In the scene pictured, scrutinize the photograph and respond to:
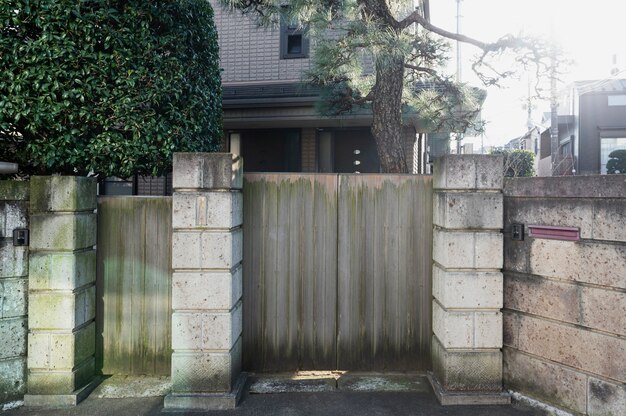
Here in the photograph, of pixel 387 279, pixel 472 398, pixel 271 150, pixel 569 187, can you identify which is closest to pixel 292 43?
pixel 271 150

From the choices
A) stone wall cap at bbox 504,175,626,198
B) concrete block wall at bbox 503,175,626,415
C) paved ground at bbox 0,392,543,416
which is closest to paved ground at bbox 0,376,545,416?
paved ground at bbox 0,392,543,416

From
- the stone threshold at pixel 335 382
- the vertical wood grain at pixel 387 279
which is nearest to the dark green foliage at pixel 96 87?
the vertical wood grain at pixel 387 279

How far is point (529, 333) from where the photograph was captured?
4273 mm

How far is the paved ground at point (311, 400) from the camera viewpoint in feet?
13.4

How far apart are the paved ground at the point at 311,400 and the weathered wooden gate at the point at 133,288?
0.26 meters

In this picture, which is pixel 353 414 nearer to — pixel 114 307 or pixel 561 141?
pixel 114 307

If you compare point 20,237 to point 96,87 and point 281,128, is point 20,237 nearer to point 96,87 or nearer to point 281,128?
point 96,87

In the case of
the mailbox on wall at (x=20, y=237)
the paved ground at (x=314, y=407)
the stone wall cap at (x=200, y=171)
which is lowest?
the paved ground at (x=314, y=407)

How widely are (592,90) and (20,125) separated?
89.2 ft

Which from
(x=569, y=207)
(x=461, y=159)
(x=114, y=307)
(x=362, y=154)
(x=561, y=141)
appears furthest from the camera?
(x=561, y=141)

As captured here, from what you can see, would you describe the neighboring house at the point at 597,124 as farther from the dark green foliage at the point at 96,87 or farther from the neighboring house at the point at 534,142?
the dark green foliage at the point at 96,87

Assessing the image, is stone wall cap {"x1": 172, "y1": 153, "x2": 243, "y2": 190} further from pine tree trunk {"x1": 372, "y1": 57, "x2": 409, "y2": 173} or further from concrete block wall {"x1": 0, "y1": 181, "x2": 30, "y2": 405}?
pine tree trunk {"x1": 372, "y1": 57, "x2": 409, "y2": 173}

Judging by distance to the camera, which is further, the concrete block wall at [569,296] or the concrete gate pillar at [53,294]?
the concrete gate pillar at [53,294]

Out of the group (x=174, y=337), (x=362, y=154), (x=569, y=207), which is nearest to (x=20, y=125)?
(x=174, y=337)
